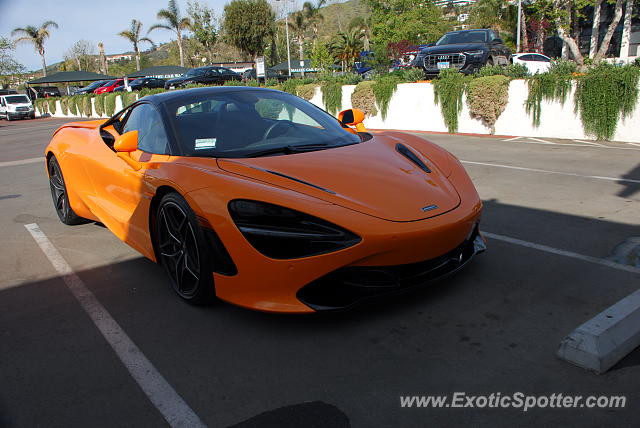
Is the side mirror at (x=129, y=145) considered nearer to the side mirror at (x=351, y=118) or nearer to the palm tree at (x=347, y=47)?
the side mirror at (x=351, y=118)

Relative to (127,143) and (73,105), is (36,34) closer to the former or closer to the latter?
(73,105)

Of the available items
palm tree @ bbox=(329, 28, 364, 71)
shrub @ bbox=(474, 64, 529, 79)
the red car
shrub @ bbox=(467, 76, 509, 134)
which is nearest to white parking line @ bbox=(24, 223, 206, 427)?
shrub @ bbox=(467, 76, 509, 134)

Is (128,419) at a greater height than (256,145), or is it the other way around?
(256,145)

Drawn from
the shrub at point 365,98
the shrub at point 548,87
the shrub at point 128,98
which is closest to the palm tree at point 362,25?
the shrub at point 128,98

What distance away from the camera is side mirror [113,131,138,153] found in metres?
3.67

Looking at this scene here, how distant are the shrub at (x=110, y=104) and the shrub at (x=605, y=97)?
23305mm

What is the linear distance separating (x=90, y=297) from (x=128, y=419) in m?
1.59

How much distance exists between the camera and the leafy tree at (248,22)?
54.5 metres

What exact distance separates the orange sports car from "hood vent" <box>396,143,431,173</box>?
16 mm

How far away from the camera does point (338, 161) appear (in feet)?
11.1

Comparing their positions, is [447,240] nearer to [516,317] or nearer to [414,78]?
[516,317]

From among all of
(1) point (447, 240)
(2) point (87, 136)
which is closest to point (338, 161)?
(1) point (447, 240)

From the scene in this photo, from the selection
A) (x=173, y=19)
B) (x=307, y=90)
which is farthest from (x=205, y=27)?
(x=307, y=90)

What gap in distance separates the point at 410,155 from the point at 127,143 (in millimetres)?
1948
